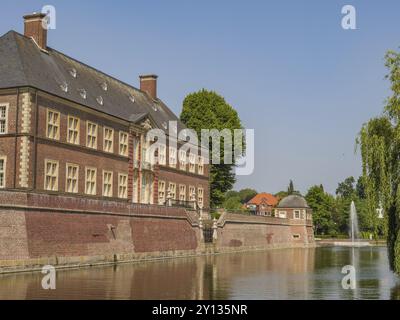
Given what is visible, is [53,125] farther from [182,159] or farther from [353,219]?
[353,219]

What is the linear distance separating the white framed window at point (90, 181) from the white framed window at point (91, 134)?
1.59 m

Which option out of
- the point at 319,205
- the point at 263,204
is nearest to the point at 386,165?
the point at 319,205

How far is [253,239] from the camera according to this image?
60938 millimetres

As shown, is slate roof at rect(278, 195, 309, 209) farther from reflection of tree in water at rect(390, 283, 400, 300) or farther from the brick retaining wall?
reflection of tree in water at rect(390, 283, 400, 300)

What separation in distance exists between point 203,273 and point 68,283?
27.2 feet

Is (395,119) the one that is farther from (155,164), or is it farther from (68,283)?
(155,164)

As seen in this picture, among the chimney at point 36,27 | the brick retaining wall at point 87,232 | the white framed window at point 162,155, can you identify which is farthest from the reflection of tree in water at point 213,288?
the white framed window at point 162,155

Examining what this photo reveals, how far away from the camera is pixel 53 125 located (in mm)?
35156

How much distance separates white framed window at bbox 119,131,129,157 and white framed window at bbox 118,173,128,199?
1587 mm

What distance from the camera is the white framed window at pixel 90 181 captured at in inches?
1521

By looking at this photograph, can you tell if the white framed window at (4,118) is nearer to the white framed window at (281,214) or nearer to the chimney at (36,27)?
the chimney at (36,27)

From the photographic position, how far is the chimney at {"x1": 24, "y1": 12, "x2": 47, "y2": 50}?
127 ft

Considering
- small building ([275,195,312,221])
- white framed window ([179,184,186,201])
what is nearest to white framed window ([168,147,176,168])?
white framed window ([179,184,186,201])
